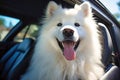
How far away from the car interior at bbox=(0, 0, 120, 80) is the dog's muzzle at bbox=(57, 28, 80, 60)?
0.48 m

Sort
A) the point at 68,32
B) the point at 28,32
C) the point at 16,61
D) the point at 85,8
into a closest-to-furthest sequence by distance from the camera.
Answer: the point at 68,32 → the point at 85,8 → the point at 16,61 → the point at 28,32

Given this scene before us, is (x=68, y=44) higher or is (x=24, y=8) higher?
(x=24, y=8)

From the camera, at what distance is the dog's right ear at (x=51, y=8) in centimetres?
395

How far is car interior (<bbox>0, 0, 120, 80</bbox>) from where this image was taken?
13.4ft

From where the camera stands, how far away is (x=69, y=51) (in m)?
3.70

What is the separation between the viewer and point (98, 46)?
403cm

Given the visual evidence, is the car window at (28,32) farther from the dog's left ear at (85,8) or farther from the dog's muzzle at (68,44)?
the dog's muzzle at (68,44)

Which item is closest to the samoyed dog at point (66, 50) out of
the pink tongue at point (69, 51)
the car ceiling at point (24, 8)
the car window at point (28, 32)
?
the pink tongue at point (69, 51)

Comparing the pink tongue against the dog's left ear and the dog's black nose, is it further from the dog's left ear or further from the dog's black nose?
the dog's left ear

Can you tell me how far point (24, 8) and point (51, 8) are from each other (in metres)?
0.64

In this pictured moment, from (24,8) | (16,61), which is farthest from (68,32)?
(24,8)

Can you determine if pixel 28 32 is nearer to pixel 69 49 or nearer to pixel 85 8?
pixel 85 8

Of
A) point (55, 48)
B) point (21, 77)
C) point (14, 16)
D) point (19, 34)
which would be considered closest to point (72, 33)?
point (55, 48)

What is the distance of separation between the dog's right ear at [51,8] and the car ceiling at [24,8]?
244mm
